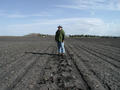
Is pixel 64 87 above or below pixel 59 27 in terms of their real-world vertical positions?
below

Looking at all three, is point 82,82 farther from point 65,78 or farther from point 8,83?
point 8,83

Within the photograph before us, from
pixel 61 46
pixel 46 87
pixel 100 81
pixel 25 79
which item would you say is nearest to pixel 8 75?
pixel 25 79

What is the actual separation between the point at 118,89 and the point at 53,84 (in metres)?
1.94

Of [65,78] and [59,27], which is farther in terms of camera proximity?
[59,27]

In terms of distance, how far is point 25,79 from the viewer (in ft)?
17.8

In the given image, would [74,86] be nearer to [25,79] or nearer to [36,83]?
[36,83]

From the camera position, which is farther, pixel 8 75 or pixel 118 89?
pixel 8 75

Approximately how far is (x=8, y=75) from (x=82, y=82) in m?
2.89

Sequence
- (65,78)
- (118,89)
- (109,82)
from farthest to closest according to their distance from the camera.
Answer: (65,78) → (109,82) → (118,89)

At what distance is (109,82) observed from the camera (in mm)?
5152

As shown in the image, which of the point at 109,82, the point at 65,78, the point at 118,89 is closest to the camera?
the point at 118,89

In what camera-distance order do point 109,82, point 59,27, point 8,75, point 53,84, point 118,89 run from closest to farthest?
point 118,89, point 53,84, point 109,82, point 8,75, point 59,27

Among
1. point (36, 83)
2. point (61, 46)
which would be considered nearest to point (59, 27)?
point (61, 46)

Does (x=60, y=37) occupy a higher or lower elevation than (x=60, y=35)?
lower
